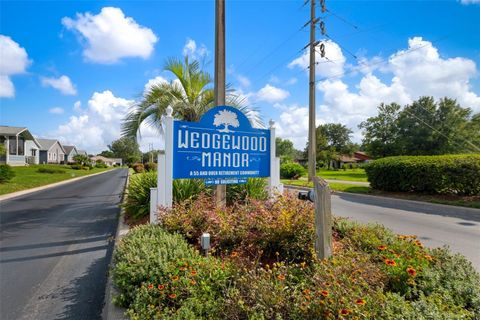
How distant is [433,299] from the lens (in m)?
2.25

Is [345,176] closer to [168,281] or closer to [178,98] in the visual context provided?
[178,98]

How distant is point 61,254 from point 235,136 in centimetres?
388

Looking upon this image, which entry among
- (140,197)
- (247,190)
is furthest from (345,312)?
(140,197)

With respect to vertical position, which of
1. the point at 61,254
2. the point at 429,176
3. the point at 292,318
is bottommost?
the point at 61,254

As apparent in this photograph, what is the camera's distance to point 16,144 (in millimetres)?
38156

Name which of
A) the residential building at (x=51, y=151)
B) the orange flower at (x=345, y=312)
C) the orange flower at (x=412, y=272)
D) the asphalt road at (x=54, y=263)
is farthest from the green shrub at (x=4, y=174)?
the residential building at (x=51, y=151)

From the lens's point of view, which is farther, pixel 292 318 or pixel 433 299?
pixel 433 299

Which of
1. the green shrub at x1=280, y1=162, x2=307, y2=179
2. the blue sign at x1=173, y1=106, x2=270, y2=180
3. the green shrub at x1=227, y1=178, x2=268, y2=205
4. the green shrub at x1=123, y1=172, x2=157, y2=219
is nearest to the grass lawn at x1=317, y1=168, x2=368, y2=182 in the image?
the green shrub at x1=280, y1=162, x2=307, y2=179

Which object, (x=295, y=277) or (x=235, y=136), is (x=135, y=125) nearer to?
(x=235, y=136)

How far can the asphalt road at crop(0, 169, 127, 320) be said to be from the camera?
3.08 m

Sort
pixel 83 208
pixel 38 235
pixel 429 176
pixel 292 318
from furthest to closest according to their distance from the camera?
pixel 429 176, pixel 83 208, pixel 38 235, pixel 292 318

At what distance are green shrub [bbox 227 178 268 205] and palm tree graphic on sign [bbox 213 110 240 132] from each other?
1.74 metres

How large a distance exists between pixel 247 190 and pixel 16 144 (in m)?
45.6

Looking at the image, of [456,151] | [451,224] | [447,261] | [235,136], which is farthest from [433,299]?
[456,151]
